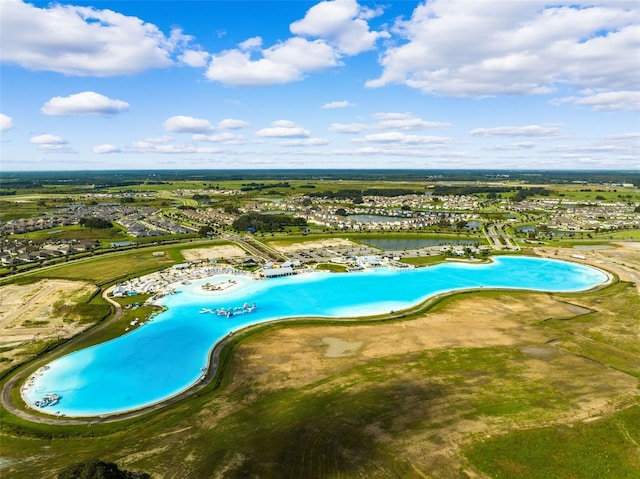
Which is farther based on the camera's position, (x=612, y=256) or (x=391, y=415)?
(x=612, y=256)

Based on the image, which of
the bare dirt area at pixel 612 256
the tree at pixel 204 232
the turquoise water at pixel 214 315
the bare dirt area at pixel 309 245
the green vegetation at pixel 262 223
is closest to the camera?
the turquoise water at pixel 214 315

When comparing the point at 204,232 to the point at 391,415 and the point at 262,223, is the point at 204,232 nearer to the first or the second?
the point at 262,223

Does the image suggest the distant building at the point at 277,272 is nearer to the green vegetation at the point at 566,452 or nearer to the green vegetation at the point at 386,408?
the green vegetation at the point at 386,408

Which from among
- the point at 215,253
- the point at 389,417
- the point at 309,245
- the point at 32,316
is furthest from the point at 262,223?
the point at 389,417

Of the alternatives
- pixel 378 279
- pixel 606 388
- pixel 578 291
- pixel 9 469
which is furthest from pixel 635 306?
pixel 9 469

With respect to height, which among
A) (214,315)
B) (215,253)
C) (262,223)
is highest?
(262,223)

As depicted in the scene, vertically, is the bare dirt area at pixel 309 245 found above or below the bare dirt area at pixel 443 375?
above

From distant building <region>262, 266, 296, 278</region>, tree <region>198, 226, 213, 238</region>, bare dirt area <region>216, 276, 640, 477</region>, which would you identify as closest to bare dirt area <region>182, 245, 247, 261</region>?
tree <region>198, 226, 213, 238</region>

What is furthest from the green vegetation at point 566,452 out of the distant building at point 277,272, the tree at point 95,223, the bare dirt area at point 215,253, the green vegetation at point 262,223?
the tree at point 95,223
